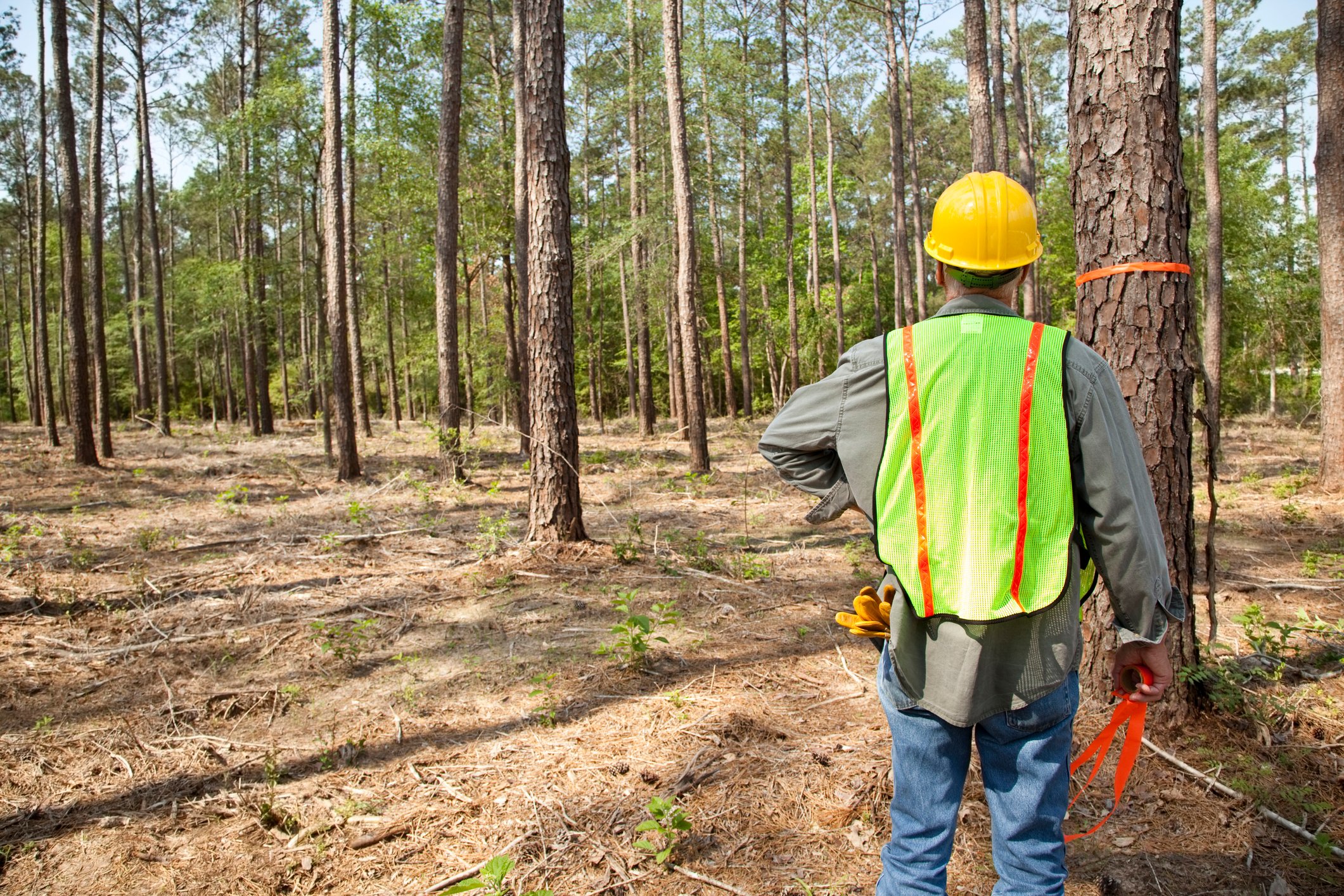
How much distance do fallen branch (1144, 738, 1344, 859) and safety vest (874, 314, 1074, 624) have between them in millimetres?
1973

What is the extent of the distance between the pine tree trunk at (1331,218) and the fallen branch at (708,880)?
9.61 m

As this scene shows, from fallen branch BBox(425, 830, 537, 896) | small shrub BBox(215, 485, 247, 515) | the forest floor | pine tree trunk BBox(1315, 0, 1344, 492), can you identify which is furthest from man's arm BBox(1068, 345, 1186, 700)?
small shrub BBox(215, 485, 247, 515)

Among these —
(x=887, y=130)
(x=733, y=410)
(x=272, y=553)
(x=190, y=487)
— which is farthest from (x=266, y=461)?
(x=887, y=130)

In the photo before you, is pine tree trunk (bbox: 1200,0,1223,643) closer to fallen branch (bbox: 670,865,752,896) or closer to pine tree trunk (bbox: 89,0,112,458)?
fallen branch (bbox: 670,865,752,896)

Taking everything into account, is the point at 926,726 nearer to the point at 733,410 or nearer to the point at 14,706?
the point at 14,706

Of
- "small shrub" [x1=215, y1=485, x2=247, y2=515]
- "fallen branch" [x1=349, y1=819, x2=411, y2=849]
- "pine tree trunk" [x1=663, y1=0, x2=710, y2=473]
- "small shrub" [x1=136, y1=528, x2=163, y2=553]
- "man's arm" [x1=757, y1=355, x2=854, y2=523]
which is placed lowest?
"fallen branch" [x1=349, y1=819, x2=411, y2=849]

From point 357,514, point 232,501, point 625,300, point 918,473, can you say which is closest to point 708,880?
point 918,473

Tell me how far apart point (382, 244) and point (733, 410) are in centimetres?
1156

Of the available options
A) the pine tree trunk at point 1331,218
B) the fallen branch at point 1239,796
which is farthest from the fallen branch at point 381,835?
the pine tree trunk at point 1331,218

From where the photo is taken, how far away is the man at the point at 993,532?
1644 mm

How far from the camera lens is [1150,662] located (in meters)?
1.75

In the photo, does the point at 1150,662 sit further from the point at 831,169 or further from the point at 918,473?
the point at 831,169

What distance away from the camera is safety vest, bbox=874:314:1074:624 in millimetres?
1642

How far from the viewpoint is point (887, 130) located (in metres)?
30.1
